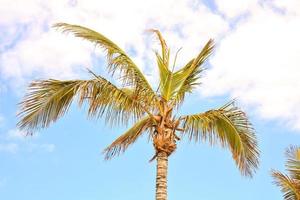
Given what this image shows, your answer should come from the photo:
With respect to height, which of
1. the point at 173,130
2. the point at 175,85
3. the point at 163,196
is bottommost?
the point at 163,196

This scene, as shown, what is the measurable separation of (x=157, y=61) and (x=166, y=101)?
3.72 ft

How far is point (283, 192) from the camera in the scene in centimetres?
1838

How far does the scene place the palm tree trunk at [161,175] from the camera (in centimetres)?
1206

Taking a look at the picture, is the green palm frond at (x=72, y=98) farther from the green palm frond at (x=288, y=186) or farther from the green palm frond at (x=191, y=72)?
the green palm frond at (x=288, y=186)

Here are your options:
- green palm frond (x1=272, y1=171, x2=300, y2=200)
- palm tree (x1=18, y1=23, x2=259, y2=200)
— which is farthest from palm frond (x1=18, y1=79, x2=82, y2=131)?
green palm frond (x1=272, y1=171, x2=300, y2=200)

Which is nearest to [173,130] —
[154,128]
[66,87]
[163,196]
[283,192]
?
[154,128]

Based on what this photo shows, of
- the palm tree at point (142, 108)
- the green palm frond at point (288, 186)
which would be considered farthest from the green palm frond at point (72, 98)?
the green palm frond at point (288, 186)

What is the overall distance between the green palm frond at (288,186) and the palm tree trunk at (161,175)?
6670mm

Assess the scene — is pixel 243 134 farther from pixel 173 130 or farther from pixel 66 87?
pixel 66 87

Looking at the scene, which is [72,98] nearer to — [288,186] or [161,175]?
[161,175]

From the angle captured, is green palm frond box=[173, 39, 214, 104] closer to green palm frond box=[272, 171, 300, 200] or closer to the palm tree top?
the palm tree top

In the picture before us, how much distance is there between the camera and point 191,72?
13.8m

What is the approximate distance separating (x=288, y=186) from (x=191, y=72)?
6.11m

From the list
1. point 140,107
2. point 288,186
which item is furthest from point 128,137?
point 288,186
